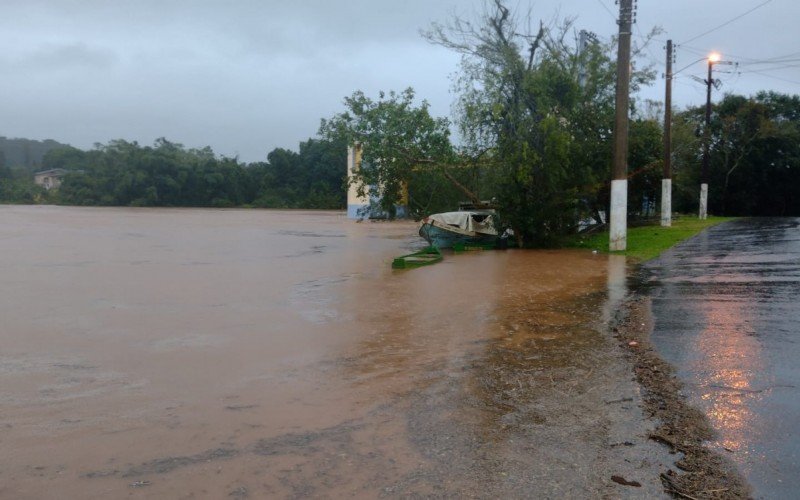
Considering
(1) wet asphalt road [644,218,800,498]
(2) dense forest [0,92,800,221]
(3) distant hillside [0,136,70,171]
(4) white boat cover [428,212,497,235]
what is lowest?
(1) wet asphalt road [644,218,800,498]

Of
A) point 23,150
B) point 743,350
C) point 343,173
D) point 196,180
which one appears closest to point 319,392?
point 743,350

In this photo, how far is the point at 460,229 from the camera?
81.3 feet

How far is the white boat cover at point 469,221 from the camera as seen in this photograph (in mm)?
24953

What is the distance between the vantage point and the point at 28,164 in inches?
5586

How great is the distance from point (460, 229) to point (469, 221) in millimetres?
508

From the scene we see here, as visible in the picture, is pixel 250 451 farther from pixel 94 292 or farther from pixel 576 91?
pixel 576 91

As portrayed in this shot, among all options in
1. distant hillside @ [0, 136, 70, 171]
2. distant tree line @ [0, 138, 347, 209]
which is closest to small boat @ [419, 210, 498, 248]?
distant tree line @ [0, 138, 347, 209]

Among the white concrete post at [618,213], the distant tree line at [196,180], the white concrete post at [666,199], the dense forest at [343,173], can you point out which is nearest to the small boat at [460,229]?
the dense forest at [343,173]

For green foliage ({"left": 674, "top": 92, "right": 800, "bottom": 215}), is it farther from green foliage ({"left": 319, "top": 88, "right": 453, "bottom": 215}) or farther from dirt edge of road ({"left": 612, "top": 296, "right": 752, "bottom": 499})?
dirt edge of road ({"left": 612, "top": 296, "right": 752, "bottom": 499})

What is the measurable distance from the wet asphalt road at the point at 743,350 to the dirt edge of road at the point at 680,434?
0.35 ft

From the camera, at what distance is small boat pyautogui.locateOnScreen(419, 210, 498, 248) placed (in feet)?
80.3

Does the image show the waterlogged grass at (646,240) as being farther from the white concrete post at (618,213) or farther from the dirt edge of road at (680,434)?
the dirt edge of road at (680,434)

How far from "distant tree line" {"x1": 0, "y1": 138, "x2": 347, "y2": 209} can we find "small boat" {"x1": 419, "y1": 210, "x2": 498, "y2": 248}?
59356 millimetres

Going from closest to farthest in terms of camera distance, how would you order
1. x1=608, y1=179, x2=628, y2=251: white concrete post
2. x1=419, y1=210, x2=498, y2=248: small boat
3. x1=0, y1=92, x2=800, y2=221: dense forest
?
x1=608, y1=179, x2=628, y2=251: white concrete post, x1=419, y1=210, x2=498, y2=248: small boat, x1=0, y1=92, x2=800, y2=221: dense forest
